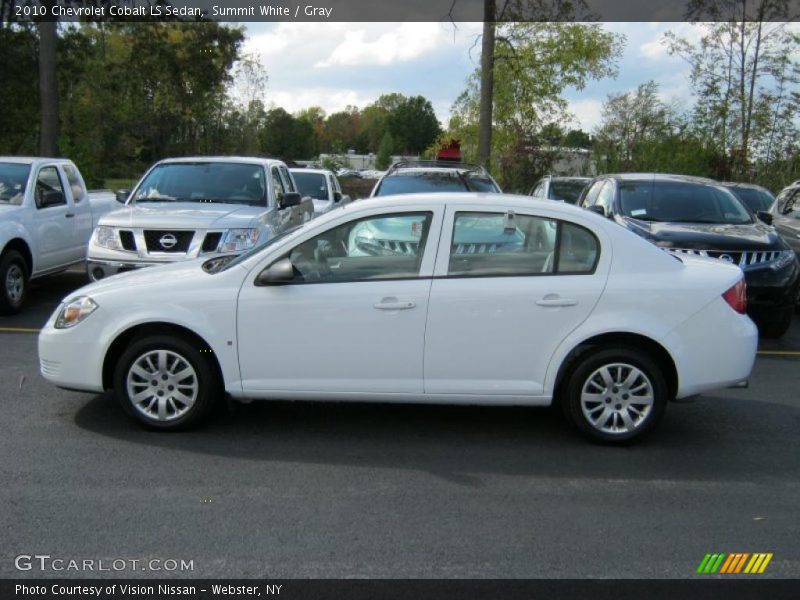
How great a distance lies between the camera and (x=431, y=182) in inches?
479

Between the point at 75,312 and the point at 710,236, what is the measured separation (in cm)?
664

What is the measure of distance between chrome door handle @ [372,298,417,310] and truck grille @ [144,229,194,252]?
14.2 ft

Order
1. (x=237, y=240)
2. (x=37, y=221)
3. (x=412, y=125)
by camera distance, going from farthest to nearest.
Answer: (x=412, y=125) → (x=37, y=221) → (x=237, y=240)

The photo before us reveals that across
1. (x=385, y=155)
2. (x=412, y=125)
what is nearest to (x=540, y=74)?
(x=385, y=155)

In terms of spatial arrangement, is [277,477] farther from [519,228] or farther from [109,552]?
[519,228]

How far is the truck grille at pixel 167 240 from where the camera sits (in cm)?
927

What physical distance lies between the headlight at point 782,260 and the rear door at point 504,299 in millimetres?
4356

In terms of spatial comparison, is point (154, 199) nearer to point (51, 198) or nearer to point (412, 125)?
point (51, 198)

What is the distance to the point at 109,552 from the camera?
4.06 metres

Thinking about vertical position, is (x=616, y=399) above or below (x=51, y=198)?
below

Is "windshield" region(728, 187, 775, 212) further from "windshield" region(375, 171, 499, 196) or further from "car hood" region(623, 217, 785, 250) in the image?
"car hood" region(623, 217, 785, 250)

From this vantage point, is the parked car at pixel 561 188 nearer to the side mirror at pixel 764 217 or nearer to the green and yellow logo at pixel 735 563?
the side mirror at pixel 764 217
